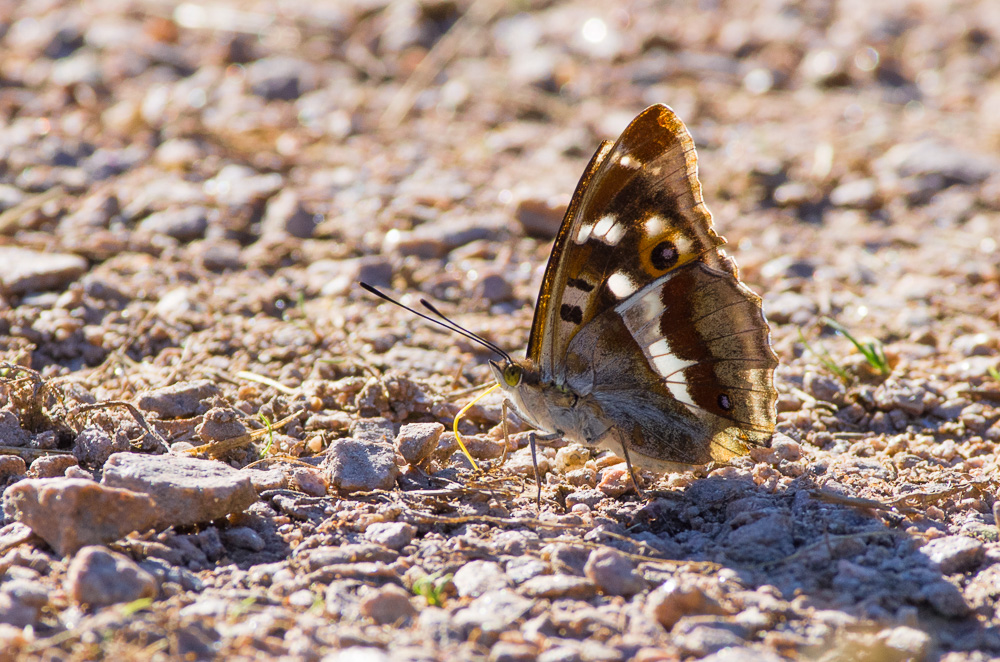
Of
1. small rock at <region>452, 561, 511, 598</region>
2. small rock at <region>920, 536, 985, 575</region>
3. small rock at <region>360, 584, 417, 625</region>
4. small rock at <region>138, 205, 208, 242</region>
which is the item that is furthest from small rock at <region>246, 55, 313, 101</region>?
small rock at <region>920, 536, 985, 575</region>

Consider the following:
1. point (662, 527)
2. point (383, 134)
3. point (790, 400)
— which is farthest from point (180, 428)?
point (383, 134)

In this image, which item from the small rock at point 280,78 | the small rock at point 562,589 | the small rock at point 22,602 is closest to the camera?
the small rock at point 22,602

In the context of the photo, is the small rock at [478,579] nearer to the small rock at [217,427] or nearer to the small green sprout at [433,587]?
the small green sprout at [433,587]

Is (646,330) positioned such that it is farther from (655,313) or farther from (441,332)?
(441,332)

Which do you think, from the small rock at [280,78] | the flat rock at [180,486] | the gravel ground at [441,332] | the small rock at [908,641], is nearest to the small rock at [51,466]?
the gravel ground at [441,332]

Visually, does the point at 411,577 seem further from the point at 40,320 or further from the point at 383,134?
the point at 383,134

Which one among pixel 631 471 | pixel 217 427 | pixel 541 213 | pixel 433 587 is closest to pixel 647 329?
pixel 631 471
